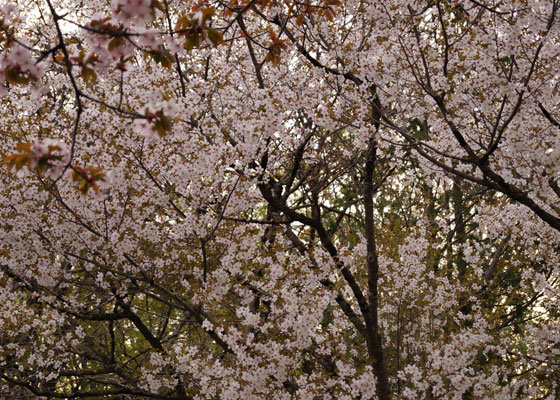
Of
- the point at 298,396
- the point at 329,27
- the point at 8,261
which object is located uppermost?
the point at 329,27

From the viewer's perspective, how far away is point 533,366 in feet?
24.1

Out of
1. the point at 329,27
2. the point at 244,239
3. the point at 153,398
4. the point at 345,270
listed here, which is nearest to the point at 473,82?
Answer: the point at 329,27

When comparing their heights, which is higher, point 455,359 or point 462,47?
point 462,47

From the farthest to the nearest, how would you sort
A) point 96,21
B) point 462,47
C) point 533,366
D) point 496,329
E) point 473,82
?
1. point 496,329
2. point 533,366
3. point 462,47
4. point 473,82
5. point 96,21

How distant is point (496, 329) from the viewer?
314 inches

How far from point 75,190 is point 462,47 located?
431 cm

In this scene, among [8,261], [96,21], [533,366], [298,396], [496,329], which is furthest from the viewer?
[496,329]

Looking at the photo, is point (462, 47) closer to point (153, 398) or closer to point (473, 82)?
point (473, 82)

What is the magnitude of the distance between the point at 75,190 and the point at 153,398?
2.77 meters

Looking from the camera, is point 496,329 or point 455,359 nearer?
point 455,359

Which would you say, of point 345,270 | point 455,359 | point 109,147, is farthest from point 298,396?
point 109,147

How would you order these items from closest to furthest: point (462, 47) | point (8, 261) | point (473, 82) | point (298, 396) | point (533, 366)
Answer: point (473, 82) < point (462, 47) < point (298, 396) < point (8, 261) < point (533, 366)

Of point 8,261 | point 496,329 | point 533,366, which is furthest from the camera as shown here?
point 496,329

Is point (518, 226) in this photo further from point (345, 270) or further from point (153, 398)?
point (153, 398)
